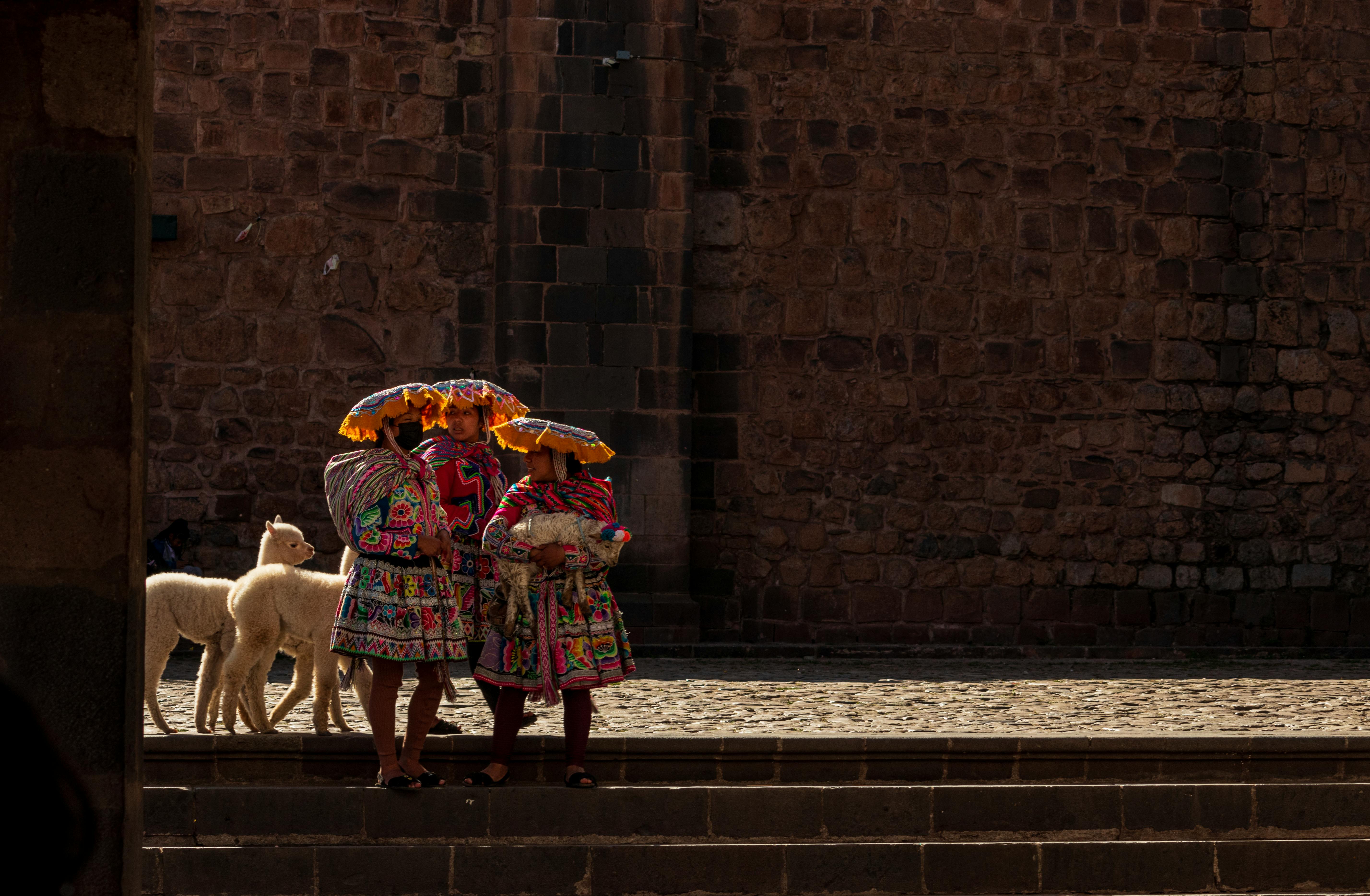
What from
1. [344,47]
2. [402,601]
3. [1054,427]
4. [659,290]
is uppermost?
[344,47]

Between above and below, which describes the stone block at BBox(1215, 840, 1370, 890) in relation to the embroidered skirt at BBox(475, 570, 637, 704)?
below

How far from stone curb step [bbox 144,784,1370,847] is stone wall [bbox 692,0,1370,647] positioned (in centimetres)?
671

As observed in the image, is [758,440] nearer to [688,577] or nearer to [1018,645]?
[688,577]

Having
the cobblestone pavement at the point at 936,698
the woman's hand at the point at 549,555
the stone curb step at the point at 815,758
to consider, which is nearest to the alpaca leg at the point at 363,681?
the stone curb step at the point at 815,758

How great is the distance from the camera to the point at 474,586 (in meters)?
7.12

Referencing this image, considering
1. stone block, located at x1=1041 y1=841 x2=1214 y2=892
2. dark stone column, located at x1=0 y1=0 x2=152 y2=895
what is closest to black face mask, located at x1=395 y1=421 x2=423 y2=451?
stone block, located at x1=1041 y1=841 x2=1214 y2=892

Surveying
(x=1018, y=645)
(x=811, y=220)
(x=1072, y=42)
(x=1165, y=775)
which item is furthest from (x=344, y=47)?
(x=1165, y=775)

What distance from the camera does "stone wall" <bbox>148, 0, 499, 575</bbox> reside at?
1305cm

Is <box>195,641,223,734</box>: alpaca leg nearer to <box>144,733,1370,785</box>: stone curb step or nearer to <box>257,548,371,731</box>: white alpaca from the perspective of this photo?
<box>257,548,371,731</box>: white alpaca

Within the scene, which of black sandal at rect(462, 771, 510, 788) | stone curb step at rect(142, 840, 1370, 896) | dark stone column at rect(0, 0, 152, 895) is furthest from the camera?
black sandal at rect(462, 771, 510, 788)

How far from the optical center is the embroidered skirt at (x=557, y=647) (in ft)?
21.9

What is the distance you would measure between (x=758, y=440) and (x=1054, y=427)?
2519mm

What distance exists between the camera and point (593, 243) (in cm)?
1296

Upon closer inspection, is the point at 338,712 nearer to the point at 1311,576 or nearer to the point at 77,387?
the point at 77,387
